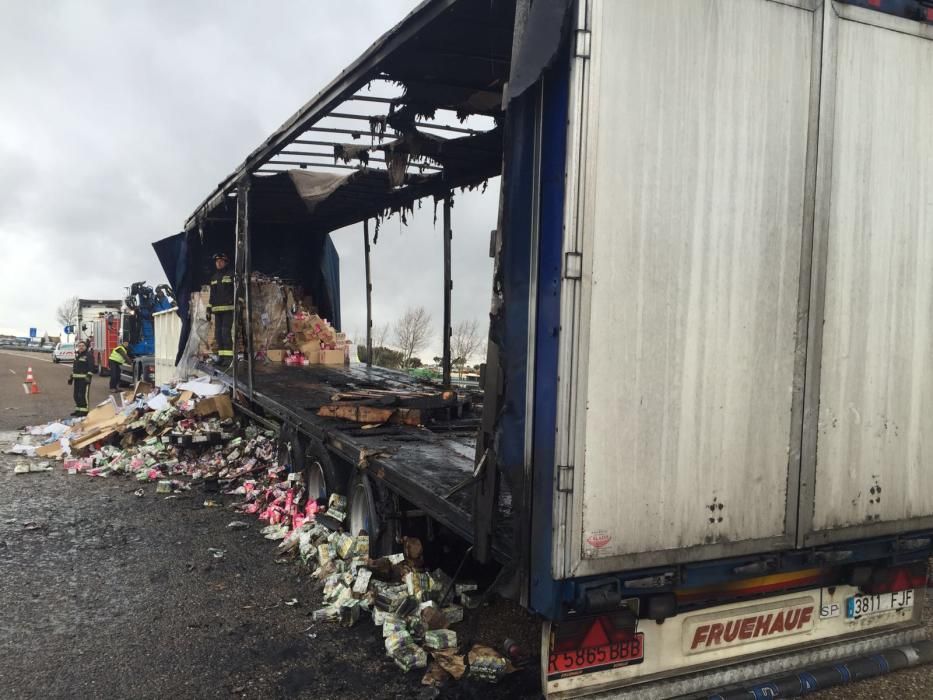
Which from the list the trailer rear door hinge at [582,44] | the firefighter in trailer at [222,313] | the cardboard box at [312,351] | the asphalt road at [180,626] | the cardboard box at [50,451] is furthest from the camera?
the cardboard box at [312,351]

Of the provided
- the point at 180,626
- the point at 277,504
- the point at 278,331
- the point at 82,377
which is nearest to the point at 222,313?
the point at 278,331

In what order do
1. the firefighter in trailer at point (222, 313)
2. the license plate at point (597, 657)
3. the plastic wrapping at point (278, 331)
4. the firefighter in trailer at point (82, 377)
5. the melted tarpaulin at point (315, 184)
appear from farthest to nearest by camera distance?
1. the firefighter in trailer at point (82, 377)
2. the plastic wrapping at point (278, 331)
3. the firefighter in trailer at point (222, 313)
4. the melted tarpaulin at point (315, 184)
5. the license plate at point (597, 657)

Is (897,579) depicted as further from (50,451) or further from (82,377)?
(82,377)

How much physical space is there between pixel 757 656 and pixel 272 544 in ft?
12.9

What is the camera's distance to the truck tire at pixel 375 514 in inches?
171

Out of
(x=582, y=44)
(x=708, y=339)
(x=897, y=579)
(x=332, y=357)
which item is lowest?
(x=897, y=579)

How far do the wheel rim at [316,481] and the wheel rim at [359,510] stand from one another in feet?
2.53

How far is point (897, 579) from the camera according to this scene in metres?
3.18

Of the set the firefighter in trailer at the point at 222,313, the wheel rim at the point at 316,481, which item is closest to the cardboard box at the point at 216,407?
the firefighter in trailer at the point at 222,313

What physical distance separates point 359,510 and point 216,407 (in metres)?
5.42

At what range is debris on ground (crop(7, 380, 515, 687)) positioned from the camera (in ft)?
11.9

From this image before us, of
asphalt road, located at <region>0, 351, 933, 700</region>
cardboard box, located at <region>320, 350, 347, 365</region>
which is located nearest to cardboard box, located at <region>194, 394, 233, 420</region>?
cardboard box, located at <region>320, 350, 347, 365</region>

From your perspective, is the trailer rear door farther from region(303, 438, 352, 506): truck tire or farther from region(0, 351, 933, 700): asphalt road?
region(303, 438, 352, 506): truck tire

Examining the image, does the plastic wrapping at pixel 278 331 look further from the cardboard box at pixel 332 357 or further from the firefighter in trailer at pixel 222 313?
the firefighter in trailer at pixel 222 313
